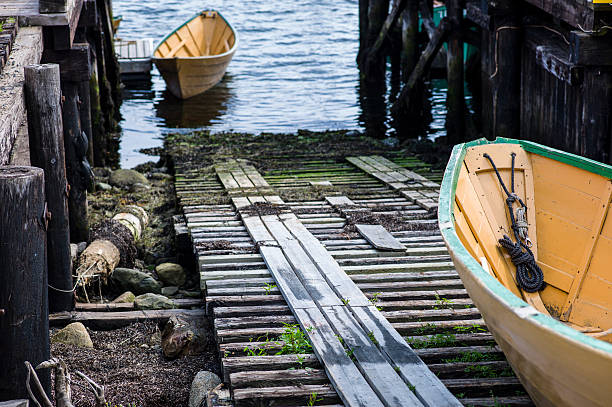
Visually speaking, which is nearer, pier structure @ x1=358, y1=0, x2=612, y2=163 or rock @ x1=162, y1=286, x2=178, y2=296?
pier structure @ x1=358, y1=0, x2=612, y2=163

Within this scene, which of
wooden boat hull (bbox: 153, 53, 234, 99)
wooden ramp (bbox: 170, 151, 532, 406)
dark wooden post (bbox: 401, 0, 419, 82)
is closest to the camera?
wooden ramp (bbox: 170, 151, 532, 406)

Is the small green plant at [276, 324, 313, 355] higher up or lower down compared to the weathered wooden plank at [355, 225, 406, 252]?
higher up

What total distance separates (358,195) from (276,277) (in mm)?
2848

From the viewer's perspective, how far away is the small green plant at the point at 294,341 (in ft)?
15.2

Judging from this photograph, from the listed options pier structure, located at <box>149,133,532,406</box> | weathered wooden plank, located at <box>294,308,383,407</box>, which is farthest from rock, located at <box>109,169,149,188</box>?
weathered wooden plank, located at <box>294,308,383,407</box>

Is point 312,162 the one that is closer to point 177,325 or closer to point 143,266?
point 143,266

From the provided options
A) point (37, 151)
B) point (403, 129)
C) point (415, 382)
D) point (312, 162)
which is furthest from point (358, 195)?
point (403, 129)

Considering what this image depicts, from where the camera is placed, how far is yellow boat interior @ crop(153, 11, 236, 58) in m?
21.3

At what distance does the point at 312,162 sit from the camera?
410 inches

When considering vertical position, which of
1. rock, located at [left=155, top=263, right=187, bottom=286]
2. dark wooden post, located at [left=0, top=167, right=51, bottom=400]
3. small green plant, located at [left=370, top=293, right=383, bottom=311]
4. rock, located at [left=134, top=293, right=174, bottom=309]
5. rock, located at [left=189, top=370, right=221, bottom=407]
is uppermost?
dark wooden post, located at [left=0, top=167, right=51, bottom=400]

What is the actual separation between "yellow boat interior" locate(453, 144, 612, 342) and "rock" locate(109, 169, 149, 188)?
6285mm

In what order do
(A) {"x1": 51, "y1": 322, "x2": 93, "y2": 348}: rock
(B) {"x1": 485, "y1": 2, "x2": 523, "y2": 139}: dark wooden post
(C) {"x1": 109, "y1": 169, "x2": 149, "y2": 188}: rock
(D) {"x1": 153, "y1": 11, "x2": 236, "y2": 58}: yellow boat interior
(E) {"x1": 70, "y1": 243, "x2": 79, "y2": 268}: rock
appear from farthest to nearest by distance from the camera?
(D) {"x1": 153, "y1": 11, "x2": 236, "y2": 58}: yellow boat interior, (C) {"x1": 109, "y1": 169, "x2": 149, "y2": 188}: rock, (B) {"x1": 485, "y1": 2, "x2": 523, "y2": 139}: dark wooden post, (E) {"x1": 70, "y1": 243, "x2": 79, "y2": 268}: rock, (A) {"x1": 51, "y1": 322, "x2": 93, "y2": 348}: rock

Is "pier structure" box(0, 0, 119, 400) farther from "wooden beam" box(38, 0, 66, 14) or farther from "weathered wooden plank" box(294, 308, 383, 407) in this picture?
"weathered wooden plank" box(294, 308, 383, 407)

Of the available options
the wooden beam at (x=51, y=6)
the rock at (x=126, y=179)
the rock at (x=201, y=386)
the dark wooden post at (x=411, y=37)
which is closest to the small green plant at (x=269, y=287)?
the rock at (x=201, y=386)
